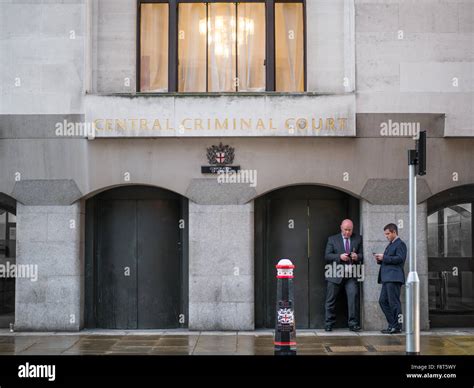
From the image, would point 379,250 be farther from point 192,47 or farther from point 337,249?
point 192,47

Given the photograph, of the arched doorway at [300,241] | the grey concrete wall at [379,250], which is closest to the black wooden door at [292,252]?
the arched doorway at [300,241]

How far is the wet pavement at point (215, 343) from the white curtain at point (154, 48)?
17.3 ft

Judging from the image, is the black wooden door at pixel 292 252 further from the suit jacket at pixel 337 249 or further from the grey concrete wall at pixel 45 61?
the grey concrete wall at pixel 45 61

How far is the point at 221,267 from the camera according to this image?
54.3 ft

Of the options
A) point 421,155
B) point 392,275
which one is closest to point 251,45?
point 392,275

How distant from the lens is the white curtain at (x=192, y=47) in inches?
677

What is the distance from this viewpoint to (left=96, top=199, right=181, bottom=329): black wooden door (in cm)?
1717

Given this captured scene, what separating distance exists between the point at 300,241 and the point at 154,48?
5188 mm

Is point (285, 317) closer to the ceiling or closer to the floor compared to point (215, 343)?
closer to the ceiling

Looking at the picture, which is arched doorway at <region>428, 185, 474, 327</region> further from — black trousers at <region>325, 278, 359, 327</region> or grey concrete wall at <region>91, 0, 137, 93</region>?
grey concrete wall at <region>91, 0, 137, 93</region>

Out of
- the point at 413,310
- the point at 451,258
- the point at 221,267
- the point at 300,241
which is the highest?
the point at 300,241
